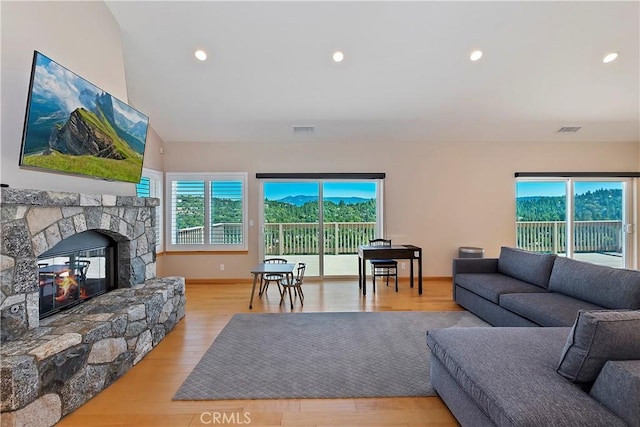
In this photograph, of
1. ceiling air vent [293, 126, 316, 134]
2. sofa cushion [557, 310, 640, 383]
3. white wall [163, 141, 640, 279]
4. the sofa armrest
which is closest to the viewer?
sofa cushion [557, 310, 640, 383]

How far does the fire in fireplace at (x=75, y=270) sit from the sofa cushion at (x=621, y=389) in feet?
11.9

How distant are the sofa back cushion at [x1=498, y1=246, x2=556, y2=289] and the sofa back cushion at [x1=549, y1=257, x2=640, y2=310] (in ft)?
0.33

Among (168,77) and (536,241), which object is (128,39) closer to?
(168,77)

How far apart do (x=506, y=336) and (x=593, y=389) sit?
0.63 meters

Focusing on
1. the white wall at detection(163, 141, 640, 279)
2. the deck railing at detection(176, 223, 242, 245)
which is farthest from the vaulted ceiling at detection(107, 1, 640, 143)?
the deck railing at detection(176, 223, 242, 245)

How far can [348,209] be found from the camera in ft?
18.8

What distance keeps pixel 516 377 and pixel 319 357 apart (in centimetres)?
161

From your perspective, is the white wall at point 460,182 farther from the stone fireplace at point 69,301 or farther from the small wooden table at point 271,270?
the stone fireplace at point 69,301

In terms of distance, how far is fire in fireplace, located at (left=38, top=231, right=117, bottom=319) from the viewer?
2.47 metres

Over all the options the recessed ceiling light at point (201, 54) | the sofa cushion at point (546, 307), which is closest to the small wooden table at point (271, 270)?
the sofa cushion at point (546, 307)

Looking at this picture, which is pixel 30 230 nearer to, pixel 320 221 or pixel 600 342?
pixel 600 342

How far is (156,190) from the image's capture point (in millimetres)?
5309

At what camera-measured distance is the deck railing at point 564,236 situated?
5742 millimetres

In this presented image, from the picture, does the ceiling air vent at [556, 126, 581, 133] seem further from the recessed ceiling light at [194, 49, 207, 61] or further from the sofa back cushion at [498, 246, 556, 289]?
the recessed ceiling light at [194, 49, 207, 61]
